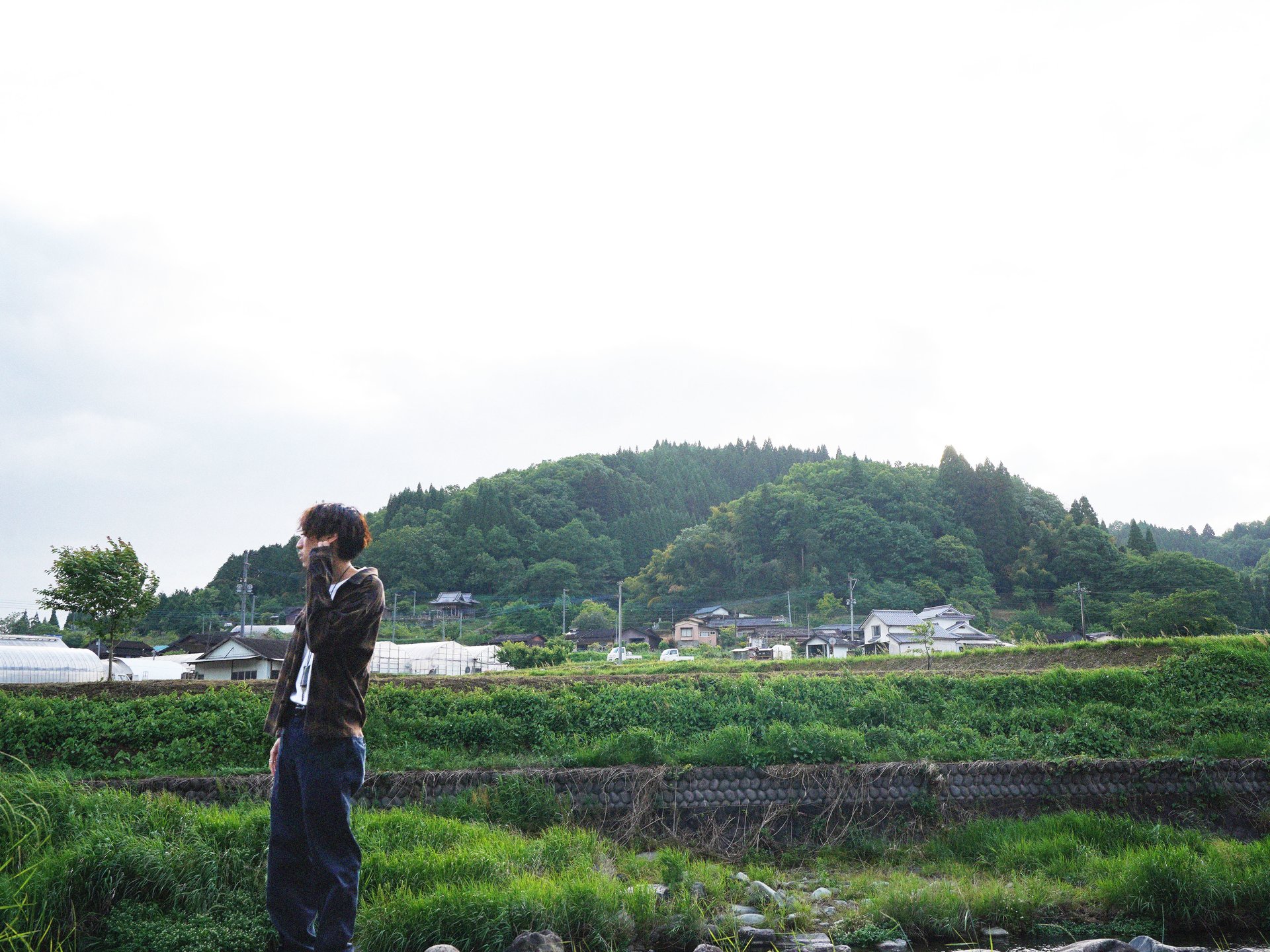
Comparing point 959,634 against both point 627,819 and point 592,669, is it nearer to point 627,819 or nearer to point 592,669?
point 592,669

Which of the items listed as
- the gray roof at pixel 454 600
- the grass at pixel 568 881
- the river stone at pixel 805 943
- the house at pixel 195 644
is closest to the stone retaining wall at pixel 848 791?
the grass at pixel 568 881

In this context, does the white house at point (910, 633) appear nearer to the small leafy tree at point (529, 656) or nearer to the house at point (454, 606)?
the small leafy tree at point (529, 656)

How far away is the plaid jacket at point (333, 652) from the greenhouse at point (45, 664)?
1998cm

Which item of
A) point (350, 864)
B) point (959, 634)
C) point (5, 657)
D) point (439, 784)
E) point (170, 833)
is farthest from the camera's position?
point (959, 634)

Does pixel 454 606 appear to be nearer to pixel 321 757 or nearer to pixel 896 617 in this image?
pixel 896 617

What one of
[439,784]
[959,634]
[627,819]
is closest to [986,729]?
[627,819]

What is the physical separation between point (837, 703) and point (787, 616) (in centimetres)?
4173

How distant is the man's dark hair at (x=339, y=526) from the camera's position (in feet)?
10.2

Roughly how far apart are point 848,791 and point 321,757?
6814 mm

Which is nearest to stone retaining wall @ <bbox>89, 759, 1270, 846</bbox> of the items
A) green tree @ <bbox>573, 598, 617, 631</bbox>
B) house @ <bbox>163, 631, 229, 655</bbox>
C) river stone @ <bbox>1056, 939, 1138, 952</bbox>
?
river stone @ <bbox>1056, 939, 1138, 952</bbox>

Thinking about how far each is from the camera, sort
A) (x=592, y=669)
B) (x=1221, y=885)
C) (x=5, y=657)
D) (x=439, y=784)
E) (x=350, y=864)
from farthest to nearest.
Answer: (x=5, y=657) → (x=592, y=669) → (x=439, y=784) → (x=1221, y=885) → (x=350, y=864)

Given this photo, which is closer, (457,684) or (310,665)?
(310,665)

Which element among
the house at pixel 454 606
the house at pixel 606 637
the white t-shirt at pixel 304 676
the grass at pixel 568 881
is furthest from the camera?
the house at pixel 454 606

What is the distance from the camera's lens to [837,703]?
10266 millimetres
